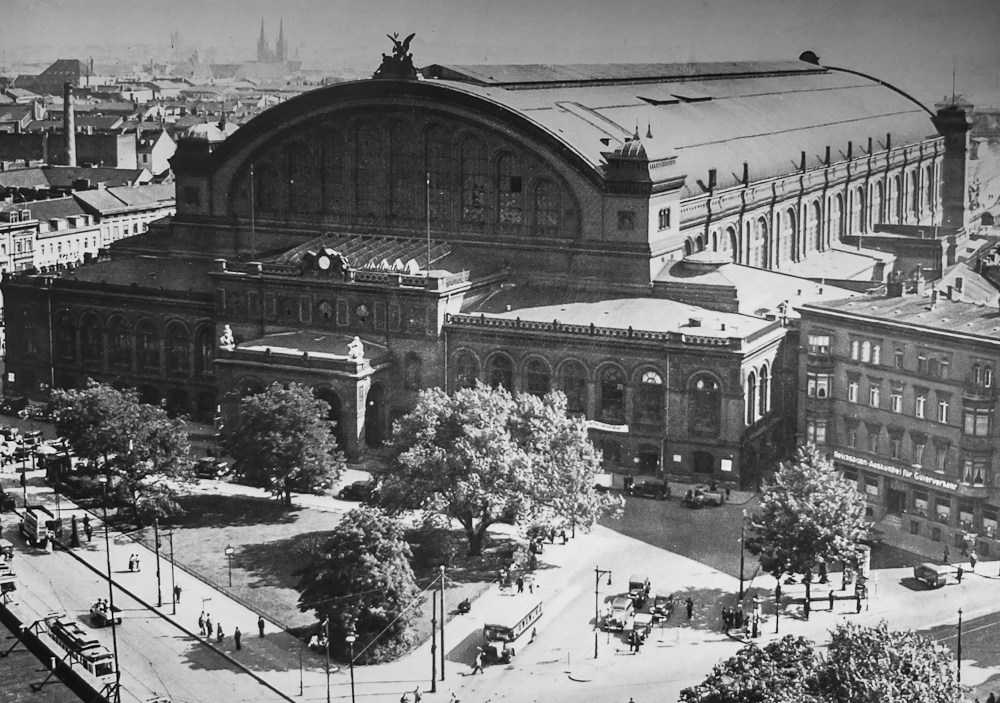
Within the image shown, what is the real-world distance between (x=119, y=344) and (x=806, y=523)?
132 feet

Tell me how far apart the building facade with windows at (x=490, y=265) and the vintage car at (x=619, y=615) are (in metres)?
15.2

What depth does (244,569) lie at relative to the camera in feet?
217

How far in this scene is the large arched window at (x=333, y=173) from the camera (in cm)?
8744

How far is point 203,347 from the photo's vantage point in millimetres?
84938

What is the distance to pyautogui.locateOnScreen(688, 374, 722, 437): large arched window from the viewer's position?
75.0 m

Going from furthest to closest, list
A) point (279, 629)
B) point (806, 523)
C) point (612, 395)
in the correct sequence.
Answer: point (612, 395) < point (806, 523) < point (279, 629)

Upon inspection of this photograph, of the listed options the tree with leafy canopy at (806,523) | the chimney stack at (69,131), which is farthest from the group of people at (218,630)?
the chimney stack at (69,131)

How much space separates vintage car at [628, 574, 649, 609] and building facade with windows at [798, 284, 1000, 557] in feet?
39.1

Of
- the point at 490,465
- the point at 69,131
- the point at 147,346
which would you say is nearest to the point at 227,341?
the point at 147,346

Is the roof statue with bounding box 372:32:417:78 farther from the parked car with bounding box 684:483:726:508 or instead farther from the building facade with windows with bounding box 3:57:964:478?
the parked car with bounding box 684:483:726:508

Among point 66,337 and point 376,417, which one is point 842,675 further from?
point 66,337

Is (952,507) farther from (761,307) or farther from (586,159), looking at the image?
(586,159)

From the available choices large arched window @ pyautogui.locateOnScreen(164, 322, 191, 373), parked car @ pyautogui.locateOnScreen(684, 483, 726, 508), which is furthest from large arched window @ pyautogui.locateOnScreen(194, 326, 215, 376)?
parked car @ pyautogui.locateOnScreen(684, 483, 726, 508)

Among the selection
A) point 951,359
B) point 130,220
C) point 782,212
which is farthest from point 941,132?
point 130,220
